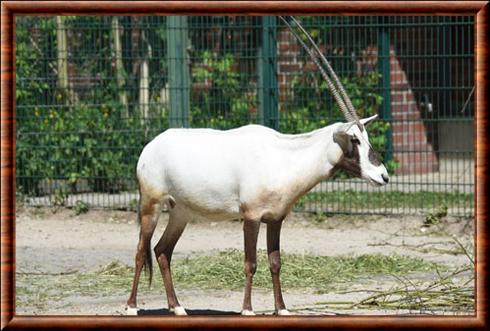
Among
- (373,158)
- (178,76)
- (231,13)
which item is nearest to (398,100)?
(178,76)

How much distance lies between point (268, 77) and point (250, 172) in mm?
6177

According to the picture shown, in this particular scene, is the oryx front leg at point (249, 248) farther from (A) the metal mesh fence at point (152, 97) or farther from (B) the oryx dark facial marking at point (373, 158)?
(A) the metal mesh fence at point (152, 97)

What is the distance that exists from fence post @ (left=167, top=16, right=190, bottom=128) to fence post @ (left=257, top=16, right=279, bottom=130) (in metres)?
0.88

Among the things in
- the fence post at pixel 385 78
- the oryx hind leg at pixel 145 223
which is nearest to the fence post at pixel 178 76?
the fence post at pixel 385 78

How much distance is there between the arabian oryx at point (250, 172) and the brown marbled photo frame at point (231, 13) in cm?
196

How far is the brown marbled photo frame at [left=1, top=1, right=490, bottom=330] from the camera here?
17.3 ft

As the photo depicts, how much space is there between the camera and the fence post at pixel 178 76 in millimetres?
A: 13547

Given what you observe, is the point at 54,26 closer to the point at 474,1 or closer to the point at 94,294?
the point at 94,294

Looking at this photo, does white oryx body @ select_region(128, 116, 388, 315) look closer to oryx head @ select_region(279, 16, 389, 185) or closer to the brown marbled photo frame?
oryx head @ select_region(279, 16, 389, 185)

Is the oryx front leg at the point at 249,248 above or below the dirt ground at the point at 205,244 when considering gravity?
above

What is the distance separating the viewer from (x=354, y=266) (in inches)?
400

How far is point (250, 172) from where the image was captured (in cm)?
750

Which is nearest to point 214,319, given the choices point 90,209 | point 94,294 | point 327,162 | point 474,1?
point 474,1

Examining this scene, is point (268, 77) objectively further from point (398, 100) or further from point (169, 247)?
point (169, 247)
